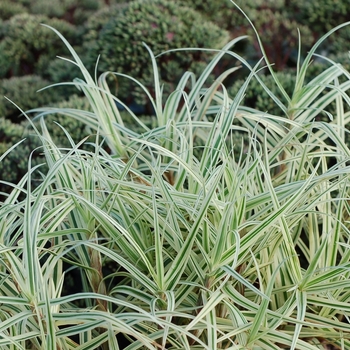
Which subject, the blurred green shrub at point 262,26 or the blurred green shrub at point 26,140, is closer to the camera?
the blurred green shrub at point 26,140

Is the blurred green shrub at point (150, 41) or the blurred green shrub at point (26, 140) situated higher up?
the blurred green shrub at point (150, 41)

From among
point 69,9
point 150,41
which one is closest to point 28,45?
point 69,9

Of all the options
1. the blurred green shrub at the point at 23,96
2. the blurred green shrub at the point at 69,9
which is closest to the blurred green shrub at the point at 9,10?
the blurred green shrub at the point at 69,9

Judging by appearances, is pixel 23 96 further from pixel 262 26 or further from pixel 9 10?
pixel 9 10

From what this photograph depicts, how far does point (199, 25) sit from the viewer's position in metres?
2.36

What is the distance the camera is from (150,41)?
2.28 meters

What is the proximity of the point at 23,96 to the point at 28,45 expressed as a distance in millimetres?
585

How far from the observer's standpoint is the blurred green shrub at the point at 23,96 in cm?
244

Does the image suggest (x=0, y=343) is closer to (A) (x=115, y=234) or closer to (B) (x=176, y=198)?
A: (A) (x=115, y=234)

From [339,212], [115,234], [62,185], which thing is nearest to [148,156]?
[62,185]

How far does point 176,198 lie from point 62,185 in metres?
0.24

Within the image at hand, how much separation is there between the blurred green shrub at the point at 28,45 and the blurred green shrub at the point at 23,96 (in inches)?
15.6

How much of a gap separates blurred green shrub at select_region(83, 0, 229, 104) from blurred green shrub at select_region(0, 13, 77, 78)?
24.2 inches

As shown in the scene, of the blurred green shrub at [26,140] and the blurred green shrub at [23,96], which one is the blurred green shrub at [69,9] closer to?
the blurred green shrub at [23,96]
